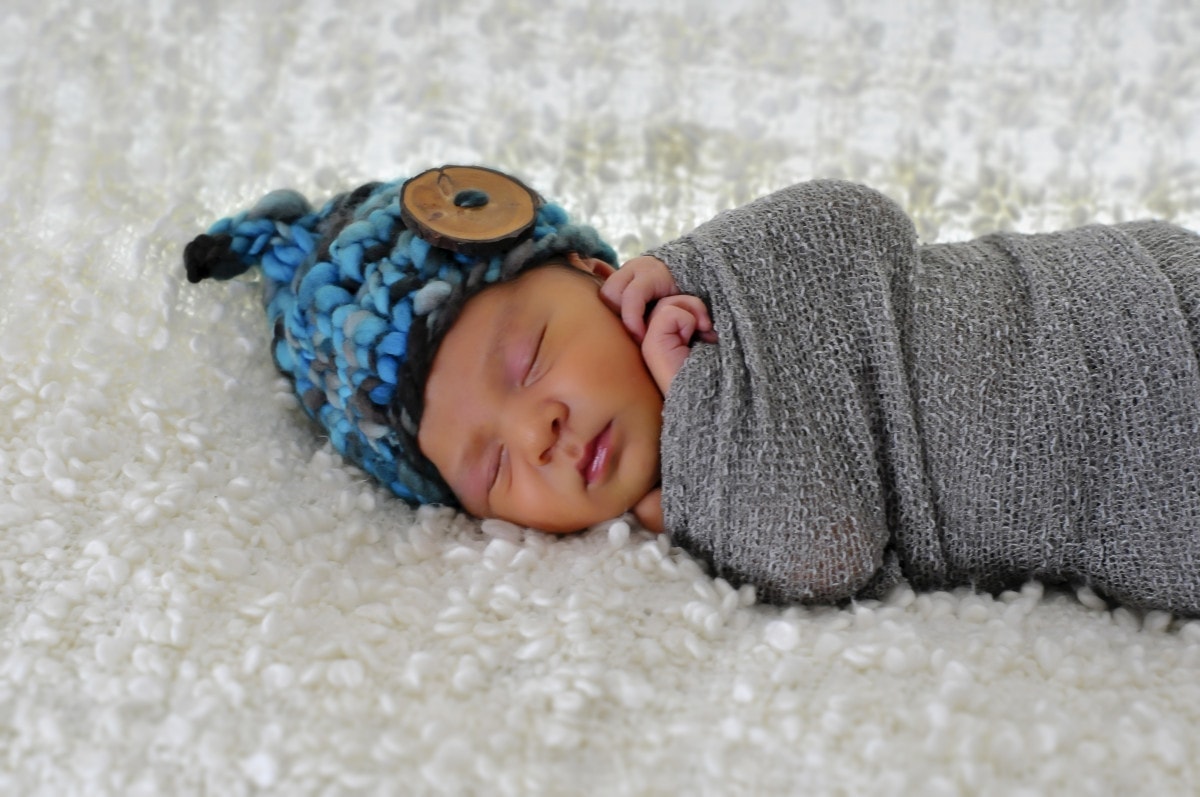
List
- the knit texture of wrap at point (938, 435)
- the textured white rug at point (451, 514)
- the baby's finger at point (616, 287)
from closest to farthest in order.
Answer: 1. the textured white rug at point (451, 514)
2. the knit texture of wrap at point (938, 435)
3. the baby's finger at point (616, 287)

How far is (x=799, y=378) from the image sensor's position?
98cm

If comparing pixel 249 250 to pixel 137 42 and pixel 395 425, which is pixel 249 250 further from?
pixel 137 42

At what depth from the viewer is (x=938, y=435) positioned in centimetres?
98

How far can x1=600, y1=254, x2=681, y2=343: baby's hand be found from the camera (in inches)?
40.9

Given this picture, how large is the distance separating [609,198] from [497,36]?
0.93ft

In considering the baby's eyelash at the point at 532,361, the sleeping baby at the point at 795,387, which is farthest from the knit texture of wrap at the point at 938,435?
the baby's eyelash at the point at 532,361

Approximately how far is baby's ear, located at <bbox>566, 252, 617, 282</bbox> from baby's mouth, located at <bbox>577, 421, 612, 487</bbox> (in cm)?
20

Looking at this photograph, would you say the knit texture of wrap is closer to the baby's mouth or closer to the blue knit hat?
the baby's mouth

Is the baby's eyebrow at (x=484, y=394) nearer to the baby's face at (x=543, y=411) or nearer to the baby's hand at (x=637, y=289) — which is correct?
the baby's face at (x=543, y=411)

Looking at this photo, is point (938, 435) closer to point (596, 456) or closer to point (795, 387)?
point (795, 387)

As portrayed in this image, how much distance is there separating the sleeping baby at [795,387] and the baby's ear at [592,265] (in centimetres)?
2

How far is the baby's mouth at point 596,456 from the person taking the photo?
1.00 m

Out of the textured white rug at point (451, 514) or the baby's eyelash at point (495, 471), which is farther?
the baby's eyelash at point (495, 471)

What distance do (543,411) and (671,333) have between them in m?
0.14
